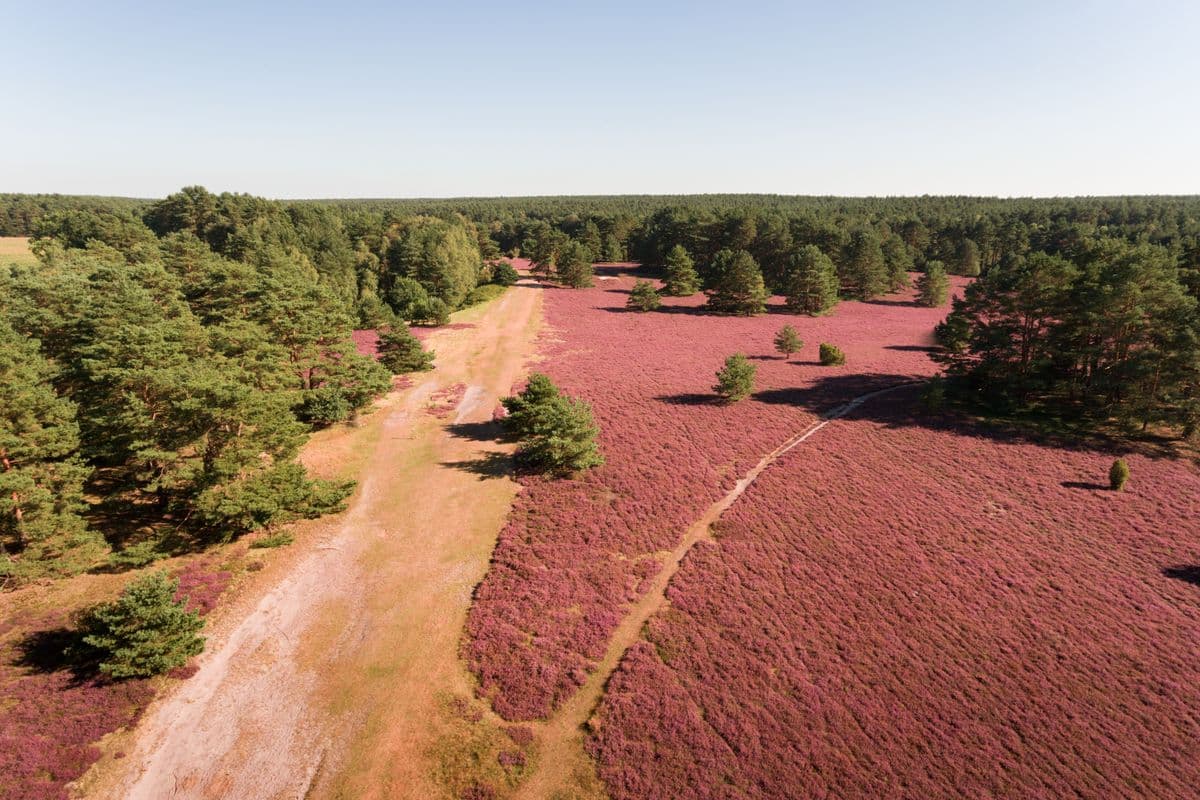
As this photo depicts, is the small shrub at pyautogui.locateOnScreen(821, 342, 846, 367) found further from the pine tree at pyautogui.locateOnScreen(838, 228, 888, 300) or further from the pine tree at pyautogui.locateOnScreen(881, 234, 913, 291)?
the pine tree at pyautogui.locateOnScreen(881, 234, 913, 291)

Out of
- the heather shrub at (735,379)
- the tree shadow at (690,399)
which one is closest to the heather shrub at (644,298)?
the tree shadow at (690,399)

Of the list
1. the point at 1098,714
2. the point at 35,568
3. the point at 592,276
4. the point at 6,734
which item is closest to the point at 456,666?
the point at 6,734

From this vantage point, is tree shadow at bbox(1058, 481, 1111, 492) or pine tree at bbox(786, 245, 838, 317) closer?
tree shadow at bbox(1058, 481, 1111, 492)

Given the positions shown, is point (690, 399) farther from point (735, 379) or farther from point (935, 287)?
point (935, 287)

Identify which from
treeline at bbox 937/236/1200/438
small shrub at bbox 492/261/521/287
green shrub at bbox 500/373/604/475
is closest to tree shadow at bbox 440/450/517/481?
green shrub at bbox 500/373/604/475

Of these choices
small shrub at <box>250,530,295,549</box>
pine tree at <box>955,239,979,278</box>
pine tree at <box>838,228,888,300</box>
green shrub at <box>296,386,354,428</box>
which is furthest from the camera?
pine tree at <box>955,239,979,278</box>

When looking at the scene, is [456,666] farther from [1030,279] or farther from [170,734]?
[1030,279]

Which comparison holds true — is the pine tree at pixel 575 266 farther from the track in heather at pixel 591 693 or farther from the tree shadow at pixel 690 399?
the track in heather at pixel 591 693
